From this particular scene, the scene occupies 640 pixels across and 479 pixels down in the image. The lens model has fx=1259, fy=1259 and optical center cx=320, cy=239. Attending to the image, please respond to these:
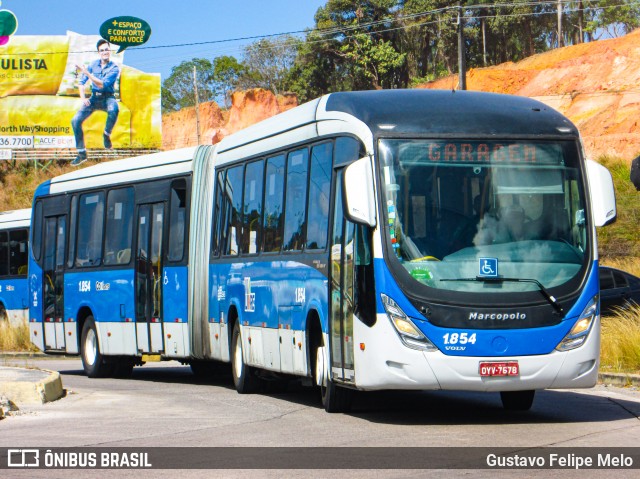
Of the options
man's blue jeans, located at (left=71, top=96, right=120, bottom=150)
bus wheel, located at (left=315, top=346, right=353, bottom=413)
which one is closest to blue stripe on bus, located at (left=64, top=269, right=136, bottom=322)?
bus wheel, located at (left=315, top=346, right=353, bottom=413)

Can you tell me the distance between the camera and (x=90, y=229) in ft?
74.6

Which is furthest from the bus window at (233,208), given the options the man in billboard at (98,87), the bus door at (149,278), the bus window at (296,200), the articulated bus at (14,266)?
the man in billboard at (98,87)

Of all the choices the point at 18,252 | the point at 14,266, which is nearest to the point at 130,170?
the point at 18,252

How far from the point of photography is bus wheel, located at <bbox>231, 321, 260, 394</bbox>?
17.2m

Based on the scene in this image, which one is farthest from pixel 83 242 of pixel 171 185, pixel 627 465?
pixel 627 465

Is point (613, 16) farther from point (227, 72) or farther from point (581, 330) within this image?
point (581, 330)

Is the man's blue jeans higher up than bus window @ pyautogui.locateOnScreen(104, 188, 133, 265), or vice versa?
the man's blue jeans

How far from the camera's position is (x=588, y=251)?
1283cm

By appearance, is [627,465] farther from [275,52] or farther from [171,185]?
[275,52]

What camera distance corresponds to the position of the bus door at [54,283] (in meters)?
23.6

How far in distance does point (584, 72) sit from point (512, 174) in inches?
2908

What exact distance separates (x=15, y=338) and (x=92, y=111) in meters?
45.4

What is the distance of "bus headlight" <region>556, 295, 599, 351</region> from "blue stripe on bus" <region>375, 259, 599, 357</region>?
63mm

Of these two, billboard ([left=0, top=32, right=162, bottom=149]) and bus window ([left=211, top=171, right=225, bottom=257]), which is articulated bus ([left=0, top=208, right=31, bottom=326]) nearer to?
bus window ([left=211, top=171, right=225, bottom=257])
